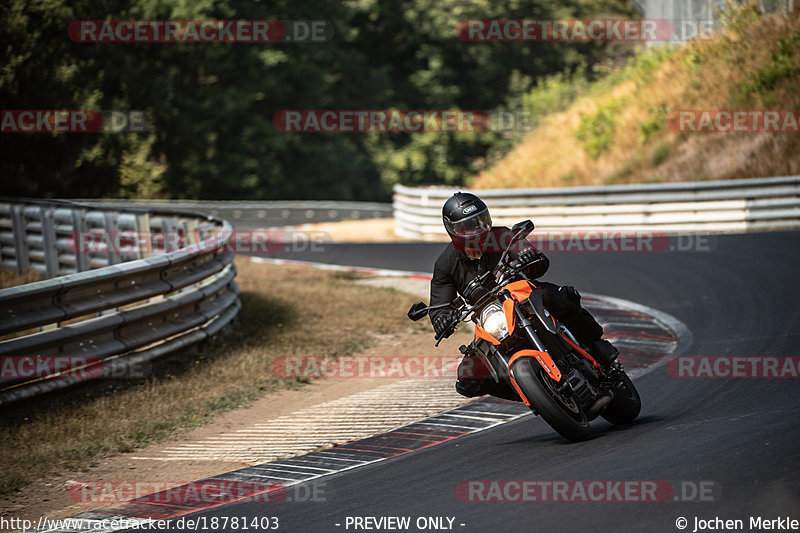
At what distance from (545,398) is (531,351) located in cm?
33

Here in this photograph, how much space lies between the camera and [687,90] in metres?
25.4

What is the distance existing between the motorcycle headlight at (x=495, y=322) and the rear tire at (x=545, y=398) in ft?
0.74

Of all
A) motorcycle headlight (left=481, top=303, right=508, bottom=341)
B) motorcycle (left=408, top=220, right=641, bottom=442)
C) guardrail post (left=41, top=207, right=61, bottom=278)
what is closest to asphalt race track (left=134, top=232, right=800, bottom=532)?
motorcycle (left=408, top=220, right=641, bottom=442)

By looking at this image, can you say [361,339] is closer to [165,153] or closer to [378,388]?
[378,388]

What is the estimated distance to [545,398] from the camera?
5.79 meters

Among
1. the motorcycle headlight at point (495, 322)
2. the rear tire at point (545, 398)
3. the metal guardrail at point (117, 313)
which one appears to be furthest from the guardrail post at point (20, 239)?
the rear tire at point (545, 398)

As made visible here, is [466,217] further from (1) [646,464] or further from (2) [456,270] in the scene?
(1) [646,464]

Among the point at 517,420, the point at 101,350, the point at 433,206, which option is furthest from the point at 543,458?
the point at 433,206

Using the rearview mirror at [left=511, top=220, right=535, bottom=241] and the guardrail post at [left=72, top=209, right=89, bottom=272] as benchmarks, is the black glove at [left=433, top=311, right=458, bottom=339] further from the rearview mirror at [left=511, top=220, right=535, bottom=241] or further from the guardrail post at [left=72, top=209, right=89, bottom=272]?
the guardrail post at [left=72, top=209, right=89, bottom=272]

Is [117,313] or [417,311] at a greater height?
[417,311]

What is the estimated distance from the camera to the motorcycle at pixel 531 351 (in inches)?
231


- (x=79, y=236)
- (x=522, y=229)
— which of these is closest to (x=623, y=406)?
(x=522, y=229)

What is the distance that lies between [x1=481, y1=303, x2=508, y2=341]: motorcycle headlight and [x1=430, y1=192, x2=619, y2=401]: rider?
0.24 meters

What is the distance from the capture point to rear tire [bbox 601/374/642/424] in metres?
6.42
